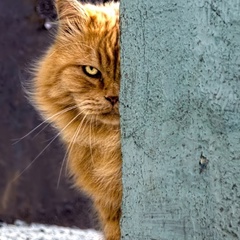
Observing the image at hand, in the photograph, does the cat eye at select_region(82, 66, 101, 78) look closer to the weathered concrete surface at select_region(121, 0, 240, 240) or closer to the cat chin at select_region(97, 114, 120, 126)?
the cat chin at select_region(97, 114, 120, 126)

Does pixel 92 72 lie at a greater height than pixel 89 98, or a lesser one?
greater

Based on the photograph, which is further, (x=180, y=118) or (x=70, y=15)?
(x=70, y=15)

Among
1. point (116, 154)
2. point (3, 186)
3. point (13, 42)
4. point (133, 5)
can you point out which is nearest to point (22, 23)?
point (13, 42)

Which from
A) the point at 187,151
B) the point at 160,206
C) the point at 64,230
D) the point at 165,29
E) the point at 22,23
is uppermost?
the point at 22,23

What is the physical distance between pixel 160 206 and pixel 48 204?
9.54 feet

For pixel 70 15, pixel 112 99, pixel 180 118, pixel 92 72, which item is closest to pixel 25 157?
pixel 70 15

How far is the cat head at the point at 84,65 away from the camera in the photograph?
266 cm

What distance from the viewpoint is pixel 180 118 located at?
6.15 feet

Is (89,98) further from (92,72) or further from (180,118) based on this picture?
(180,118)

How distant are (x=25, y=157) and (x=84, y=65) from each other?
2051 millimetres

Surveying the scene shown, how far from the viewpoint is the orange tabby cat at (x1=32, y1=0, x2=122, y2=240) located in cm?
264

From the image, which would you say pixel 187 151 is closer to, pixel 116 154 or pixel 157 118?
pixel 157 118

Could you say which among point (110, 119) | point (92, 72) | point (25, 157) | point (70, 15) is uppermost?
point (70, 15)

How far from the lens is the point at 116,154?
Answer: 103 inches
